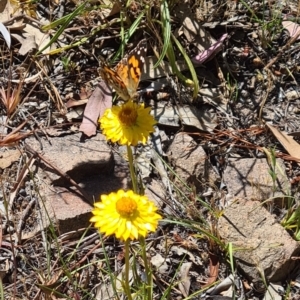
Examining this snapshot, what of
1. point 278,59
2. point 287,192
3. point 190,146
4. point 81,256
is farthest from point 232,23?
point 81,256

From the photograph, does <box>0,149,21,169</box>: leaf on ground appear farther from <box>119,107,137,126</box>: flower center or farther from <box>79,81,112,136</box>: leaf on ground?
→ <box>119,107,137,126</box>: flower center

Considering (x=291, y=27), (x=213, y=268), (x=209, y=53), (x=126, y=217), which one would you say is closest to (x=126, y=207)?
(x=126, y=217)

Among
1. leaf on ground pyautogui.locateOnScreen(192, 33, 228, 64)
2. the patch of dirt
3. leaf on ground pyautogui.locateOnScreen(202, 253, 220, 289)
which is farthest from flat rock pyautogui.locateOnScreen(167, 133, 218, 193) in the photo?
leaf on ground pyautogui.locateOnScreen(192, 33, 228, 64)

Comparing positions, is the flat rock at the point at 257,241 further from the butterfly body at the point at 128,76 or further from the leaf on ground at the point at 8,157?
the leaf on ground at the point at 8,157

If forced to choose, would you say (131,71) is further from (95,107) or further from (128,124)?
(95,107)

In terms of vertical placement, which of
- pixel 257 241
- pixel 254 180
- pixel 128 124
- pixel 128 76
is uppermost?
pixel 128 76

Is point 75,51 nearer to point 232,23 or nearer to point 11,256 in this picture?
point 232,23

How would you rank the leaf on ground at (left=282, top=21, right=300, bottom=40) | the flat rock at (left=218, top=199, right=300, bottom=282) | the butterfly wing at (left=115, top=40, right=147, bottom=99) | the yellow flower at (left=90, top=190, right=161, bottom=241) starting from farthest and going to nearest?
the leaf on ground at (left=282, top=21, right=300, bottom=40) < the flat rock at (left=218, top=199, right=300, bottom=282) < the butterfly wing at (left=115, top=40, right=147, bottom=99) < the yellow flower at (left=90, top=190, right=161, bottom=241)
